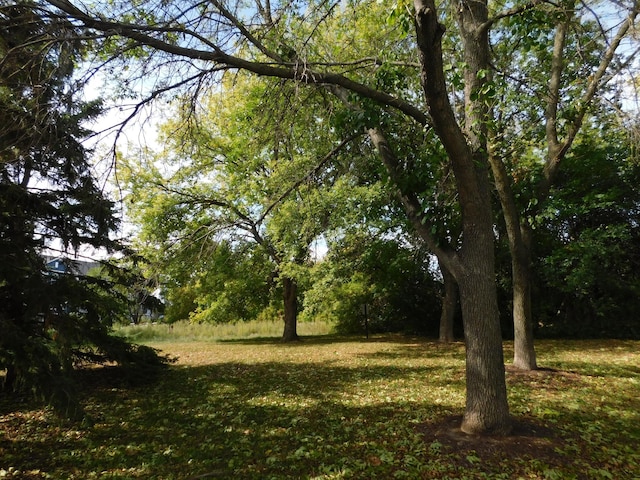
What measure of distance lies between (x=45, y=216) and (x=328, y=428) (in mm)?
5404

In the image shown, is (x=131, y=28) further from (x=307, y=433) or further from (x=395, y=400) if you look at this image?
(x=395, y=400)

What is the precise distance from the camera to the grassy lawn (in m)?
3.86

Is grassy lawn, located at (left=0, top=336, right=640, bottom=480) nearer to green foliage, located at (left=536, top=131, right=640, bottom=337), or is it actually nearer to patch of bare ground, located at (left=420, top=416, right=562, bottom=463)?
patch of bare ground, located at (left=420, top=416, right=562, bottom=463)

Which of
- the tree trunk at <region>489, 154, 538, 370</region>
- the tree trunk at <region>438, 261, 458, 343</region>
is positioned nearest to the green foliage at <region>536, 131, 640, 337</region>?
the tree trunk at <region>438, 261, 458, 343</region>

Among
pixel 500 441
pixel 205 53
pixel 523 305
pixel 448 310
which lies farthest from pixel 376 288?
pixel 205 53

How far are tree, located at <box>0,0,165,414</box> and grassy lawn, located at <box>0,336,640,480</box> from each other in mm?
840

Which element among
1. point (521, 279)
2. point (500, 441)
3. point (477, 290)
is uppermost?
point (521, 279)

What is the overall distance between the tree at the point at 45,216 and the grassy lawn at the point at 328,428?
0.84m

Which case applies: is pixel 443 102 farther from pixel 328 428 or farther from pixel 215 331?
pixel 215 331

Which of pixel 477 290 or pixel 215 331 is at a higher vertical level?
pixel 477 290

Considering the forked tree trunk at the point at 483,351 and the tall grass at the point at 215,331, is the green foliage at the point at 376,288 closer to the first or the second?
the tall grass at the point at 215,331

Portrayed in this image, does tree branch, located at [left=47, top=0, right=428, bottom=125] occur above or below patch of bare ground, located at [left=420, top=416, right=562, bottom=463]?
above

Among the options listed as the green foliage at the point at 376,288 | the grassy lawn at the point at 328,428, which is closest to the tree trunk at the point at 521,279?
the grassy lawn at the point at 328,428

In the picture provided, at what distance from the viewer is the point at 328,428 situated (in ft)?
16.4
